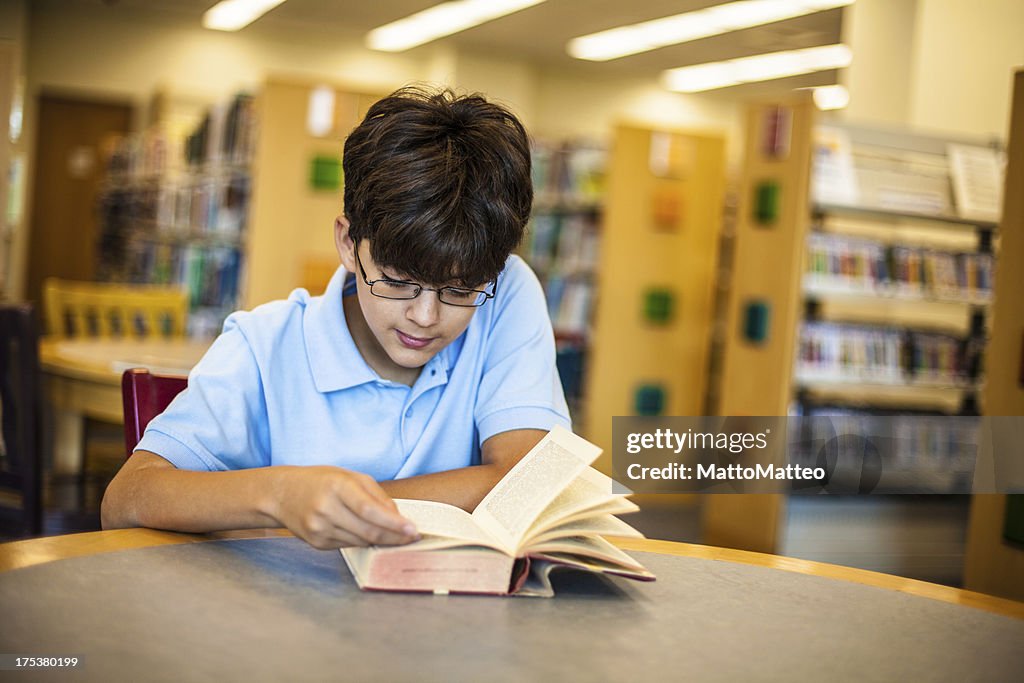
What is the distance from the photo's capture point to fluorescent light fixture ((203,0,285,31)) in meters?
8.99

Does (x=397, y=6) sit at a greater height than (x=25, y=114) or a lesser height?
greater

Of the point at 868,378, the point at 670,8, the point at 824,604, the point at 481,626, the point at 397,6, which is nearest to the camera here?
the point at 481,626

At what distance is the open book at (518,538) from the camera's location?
98cm

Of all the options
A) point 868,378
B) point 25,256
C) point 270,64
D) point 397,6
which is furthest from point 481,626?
point 25,256

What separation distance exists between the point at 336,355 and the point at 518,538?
44cm

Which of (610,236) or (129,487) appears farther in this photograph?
(610,236)

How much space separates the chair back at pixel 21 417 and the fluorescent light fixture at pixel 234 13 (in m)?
7.33

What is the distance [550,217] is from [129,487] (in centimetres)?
486

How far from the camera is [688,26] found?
852 centimetres

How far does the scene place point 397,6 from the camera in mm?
8828

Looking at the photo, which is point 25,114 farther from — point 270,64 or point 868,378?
point 868,378

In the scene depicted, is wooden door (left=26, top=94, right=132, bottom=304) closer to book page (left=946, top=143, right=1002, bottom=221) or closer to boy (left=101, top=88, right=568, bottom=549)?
book page (left=946, top=143, right=1002, bottom=221)

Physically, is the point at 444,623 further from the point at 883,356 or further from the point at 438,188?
the point at 883,356

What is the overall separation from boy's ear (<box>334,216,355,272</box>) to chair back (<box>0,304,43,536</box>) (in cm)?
108
